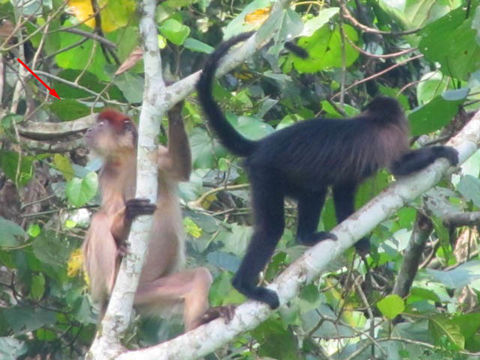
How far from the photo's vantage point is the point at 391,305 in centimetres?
493

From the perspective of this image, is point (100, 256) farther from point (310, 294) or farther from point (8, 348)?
point (310, 294)

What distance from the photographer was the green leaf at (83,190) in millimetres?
4965

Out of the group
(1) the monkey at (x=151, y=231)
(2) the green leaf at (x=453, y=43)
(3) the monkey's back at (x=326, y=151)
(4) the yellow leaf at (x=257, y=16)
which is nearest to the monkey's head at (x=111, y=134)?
(1) the monkey at (x=151, y=231)

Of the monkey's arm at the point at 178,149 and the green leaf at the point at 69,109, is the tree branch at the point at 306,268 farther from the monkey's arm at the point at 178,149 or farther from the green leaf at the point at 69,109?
the green leaf at the point at 69,109

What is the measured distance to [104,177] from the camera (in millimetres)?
5707

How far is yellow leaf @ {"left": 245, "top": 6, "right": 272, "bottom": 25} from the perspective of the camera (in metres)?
5.50

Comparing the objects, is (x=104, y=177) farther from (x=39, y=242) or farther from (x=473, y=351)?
(x=473, y=351)

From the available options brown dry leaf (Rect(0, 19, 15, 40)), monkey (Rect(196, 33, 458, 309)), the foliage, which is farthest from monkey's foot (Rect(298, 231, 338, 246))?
brown dry leaf (Rect(0, 19, 15, 40))

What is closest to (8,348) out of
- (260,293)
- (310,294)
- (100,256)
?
(100,256)

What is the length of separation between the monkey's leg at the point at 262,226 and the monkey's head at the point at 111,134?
77 centimetres

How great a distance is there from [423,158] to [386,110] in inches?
31.3

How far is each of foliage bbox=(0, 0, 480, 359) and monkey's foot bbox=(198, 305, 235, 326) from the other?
0.36 ft

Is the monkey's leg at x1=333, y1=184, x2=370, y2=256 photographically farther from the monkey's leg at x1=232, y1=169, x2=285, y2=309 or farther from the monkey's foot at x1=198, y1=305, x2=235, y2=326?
the monkey's foot at x1=198, y1=305, x2=235, y2=326

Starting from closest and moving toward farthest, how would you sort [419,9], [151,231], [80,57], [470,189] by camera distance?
[470,189]
[151,231]
[419,9]
[80,57]
